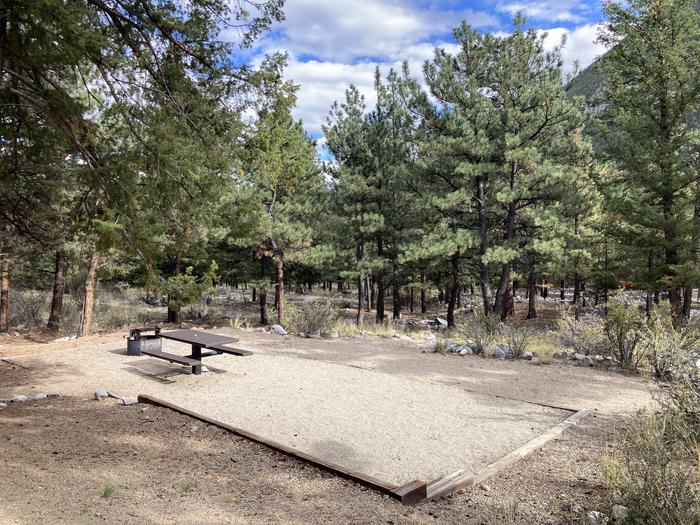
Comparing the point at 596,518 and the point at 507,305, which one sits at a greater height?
the point at 507,305

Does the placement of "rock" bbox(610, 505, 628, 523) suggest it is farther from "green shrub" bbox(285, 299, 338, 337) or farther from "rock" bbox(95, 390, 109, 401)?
"green shrub" bbox(285, 299, 338, 337)

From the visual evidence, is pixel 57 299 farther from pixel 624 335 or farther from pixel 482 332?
pixel 624 335

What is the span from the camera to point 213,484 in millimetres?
3738

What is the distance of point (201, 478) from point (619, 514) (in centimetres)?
307

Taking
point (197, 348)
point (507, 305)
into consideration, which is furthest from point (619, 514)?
point (507, 305)

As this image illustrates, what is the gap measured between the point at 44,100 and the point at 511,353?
8996 mm

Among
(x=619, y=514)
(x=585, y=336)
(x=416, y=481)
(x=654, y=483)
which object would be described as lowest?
(x=416, y=481)

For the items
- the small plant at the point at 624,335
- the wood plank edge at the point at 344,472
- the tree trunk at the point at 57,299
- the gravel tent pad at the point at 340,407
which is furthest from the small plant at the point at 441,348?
the tree trunk at the point at 57,299

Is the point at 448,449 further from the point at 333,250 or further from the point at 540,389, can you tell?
the point at 333,250

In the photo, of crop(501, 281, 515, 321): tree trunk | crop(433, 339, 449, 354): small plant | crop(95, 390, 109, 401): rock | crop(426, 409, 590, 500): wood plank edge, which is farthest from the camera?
crop(501, 281, 515, 321): tree trunk

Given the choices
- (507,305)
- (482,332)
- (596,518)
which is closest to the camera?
(596,518)

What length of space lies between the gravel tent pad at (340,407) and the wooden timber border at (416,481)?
17 centimetres

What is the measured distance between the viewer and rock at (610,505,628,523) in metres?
2.96

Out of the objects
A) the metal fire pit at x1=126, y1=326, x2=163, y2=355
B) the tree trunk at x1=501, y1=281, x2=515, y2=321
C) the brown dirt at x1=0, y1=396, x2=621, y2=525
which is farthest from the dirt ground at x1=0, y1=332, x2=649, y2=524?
the tree trunk at x1=501, y1=281, x2=515, y2=321
